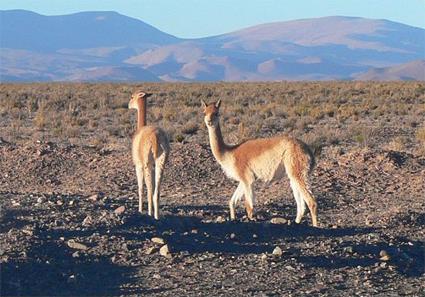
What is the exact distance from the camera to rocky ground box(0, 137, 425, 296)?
31.9ft

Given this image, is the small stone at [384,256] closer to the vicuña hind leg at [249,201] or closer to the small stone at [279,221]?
the small stone at [279,221]

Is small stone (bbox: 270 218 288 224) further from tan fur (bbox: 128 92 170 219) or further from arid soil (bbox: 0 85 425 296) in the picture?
tan fur (bbox: 128 92 170 219)

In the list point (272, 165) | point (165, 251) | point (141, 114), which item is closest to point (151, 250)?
point (165, 251)

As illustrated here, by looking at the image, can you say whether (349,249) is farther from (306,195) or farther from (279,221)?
(306,195)

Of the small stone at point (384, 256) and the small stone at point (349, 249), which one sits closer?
the small stone at point (384, 256)

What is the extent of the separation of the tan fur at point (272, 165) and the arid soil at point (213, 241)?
0.35m

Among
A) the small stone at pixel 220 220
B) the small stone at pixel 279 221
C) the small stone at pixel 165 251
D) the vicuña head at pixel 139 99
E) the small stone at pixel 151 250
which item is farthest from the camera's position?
the vicuña head at pixel 139 99

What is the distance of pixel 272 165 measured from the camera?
13.4 m

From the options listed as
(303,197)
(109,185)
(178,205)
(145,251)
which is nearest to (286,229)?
(303,197)

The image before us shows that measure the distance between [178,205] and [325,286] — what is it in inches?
227

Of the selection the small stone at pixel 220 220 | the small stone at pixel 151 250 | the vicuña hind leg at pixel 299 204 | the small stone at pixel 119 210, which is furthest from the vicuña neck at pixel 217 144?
the small stone at pixel 151 250

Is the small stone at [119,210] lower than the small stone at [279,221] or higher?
higher

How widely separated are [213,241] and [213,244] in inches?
5.0

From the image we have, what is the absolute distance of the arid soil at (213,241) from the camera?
383 inches
